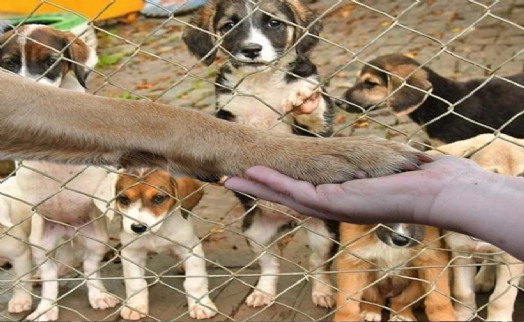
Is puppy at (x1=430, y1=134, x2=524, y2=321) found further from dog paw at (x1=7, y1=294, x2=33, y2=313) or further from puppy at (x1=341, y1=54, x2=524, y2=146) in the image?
dog paw at (x1=7, y1=294, x2=33, y2=313)

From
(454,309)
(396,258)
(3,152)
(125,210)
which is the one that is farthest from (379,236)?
(3,152)

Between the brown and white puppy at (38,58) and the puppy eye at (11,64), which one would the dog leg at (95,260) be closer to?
the brown and white puppy at (38,58)

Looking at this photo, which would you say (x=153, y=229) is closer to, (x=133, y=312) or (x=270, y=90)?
(x=133, y=312)

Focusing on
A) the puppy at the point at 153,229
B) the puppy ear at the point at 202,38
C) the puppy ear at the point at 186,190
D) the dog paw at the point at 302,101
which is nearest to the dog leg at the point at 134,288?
the puppy at the point at 153,229

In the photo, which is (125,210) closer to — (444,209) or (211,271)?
(211,271)

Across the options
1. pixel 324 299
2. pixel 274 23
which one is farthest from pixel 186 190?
pixel 274 23

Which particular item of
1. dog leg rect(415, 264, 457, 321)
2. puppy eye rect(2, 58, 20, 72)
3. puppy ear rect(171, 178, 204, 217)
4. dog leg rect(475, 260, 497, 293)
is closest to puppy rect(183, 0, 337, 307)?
puppy ear rect(171, 178, 204, 217)
